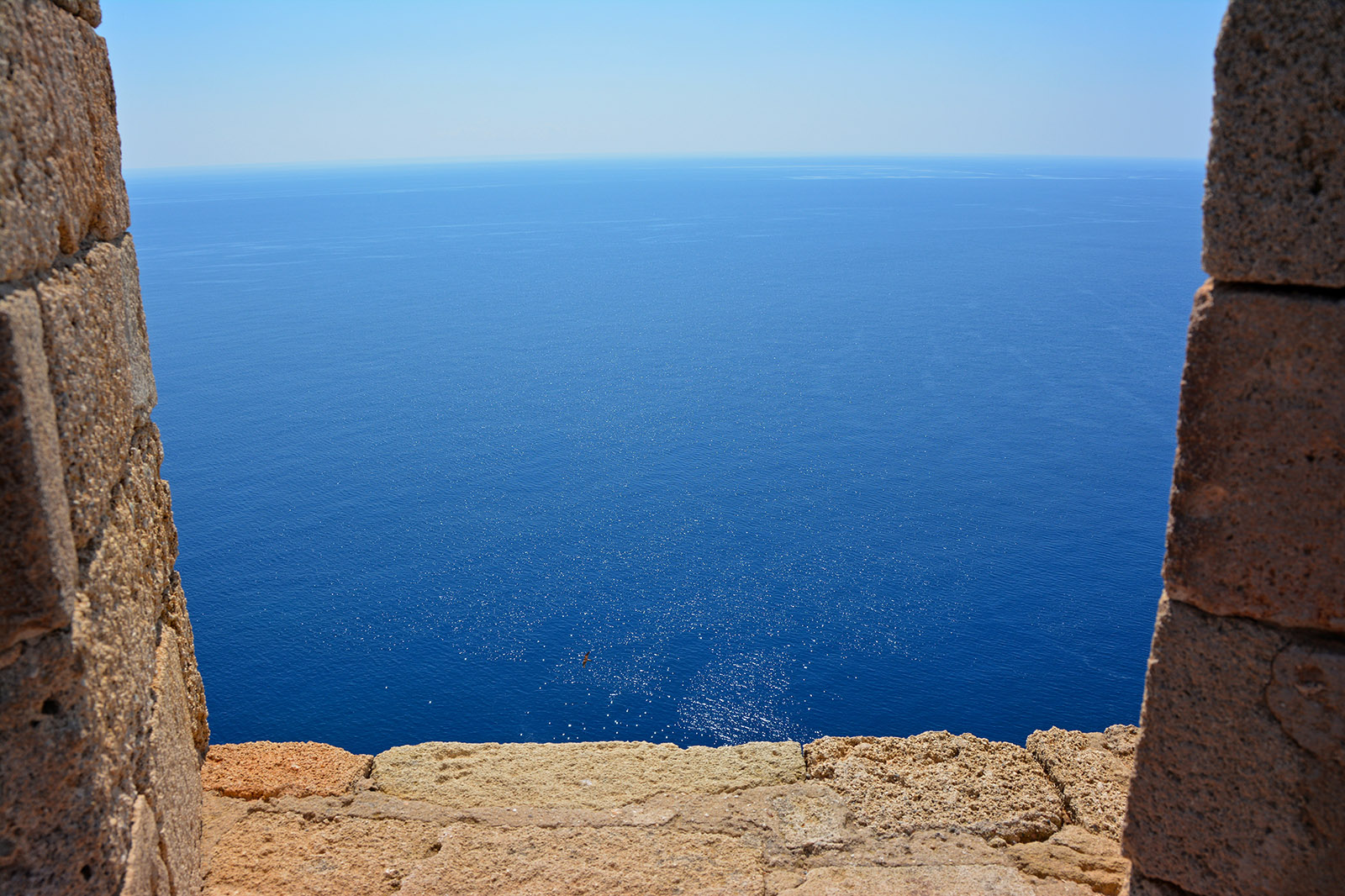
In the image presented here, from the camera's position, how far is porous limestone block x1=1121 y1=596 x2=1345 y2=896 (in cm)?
268

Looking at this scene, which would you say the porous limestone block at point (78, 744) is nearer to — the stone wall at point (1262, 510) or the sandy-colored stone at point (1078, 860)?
the stone wall at point (1262, 510)

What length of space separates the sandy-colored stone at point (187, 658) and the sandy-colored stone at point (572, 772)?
0.79m

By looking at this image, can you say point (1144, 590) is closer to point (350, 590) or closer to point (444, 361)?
point (350, 590)

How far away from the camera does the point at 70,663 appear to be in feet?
8.05

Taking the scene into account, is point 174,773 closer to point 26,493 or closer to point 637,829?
point 26,493

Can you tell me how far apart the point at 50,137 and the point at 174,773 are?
2.19 meters

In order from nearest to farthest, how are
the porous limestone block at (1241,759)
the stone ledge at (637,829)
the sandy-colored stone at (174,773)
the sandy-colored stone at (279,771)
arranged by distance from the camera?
the porous limestone block at (1241,759) → the sandy-colored stone at (174,773) → the stone ledge at (637,829) → the sandy-colored stone at (279,771)

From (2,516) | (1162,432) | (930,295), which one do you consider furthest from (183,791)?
(930,295)

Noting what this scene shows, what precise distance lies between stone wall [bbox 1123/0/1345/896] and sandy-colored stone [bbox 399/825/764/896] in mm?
1581

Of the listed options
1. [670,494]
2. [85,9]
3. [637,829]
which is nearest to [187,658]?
[637,829]

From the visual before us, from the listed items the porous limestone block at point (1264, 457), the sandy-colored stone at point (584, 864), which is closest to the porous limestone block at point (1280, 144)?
the porous limestone block at point (1264, 457)

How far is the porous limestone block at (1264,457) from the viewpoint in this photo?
2.54 metres

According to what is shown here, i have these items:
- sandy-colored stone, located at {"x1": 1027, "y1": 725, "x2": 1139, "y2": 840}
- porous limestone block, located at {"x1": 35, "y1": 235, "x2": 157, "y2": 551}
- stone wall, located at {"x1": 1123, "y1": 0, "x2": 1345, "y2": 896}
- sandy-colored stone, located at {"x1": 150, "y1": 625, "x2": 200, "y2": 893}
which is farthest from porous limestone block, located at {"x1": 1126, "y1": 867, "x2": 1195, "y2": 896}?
porous limestone block, located at {"x1": 35, "y1": 235, "x2": 157, "y2": 551}

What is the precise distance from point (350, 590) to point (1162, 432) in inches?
1480
